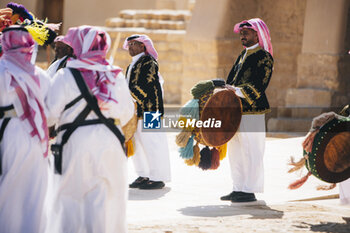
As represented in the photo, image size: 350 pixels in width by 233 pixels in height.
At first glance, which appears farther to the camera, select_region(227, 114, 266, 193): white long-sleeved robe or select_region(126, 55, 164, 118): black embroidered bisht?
select_region(126, 55, 164, 118): black embroidered bisht

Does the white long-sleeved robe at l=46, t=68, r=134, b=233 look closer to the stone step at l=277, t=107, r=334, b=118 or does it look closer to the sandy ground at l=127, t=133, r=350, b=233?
the sandy ground at l=127, t=133, r=350, b=233

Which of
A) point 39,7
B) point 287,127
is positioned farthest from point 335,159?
point 39,7

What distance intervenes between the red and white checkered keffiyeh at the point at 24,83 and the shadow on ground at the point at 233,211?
2.47 m

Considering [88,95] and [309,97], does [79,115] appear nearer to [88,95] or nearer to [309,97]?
[88,95]

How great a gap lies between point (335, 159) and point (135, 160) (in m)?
2.69

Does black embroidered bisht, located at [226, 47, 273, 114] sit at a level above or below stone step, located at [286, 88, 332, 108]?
above

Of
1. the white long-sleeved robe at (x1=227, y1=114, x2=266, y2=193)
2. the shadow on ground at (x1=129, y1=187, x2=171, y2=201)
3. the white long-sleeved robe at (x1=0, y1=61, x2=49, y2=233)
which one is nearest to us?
the white long-sleeved robe at (x1=0, y1=61, x2=49, y2=233)

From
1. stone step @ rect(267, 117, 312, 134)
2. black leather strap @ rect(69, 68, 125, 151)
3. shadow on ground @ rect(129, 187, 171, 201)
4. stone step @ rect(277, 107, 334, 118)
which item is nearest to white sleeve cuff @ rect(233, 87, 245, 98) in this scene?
shadow on ground @ rect(129, 187, 171, 201)

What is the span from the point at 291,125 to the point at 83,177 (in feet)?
33.3

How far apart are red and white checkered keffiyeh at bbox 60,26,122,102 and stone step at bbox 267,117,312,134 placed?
9849 mm

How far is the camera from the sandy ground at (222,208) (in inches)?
288

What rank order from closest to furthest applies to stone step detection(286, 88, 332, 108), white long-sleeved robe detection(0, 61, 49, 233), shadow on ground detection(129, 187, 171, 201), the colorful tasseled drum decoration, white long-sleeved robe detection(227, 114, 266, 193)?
white long-sleeved robe detection(0, 61, 49, 233) → the colorful tasseled drum decoration → white long-sleeved robe detection(227, 114, 266, 193) → shadow on ground detection(129, 187, 171, 201) → stone step detection(286, 88, 332, 108)

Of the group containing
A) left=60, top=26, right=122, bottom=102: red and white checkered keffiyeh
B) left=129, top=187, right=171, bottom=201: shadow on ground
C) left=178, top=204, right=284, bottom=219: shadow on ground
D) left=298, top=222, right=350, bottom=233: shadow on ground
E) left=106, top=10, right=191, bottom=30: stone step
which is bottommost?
left=129, top=187, right=171, bottom=201: shadow on ground

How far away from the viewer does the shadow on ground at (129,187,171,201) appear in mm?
8820
